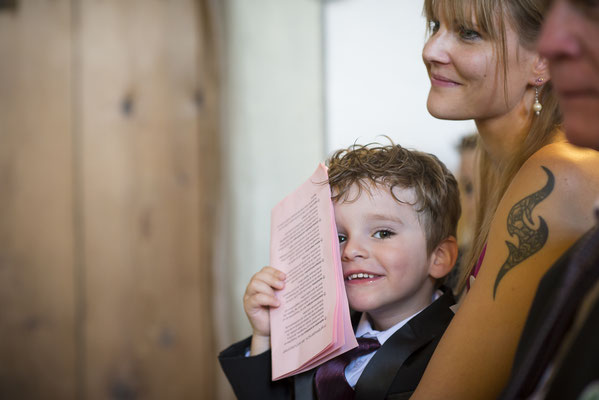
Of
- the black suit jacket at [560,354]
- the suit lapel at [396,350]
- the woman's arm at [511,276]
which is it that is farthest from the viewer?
the suit lapel at [396,350]

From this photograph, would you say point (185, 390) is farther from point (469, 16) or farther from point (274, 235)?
point (469, 16)

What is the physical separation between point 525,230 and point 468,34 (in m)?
0.45

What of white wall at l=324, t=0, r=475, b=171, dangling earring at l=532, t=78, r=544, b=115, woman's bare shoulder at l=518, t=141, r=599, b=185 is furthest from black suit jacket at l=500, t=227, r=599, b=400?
white wall at l=324, t=0, r=475, b=171

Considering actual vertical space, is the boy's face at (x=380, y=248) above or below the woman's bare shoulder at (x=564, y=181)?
below

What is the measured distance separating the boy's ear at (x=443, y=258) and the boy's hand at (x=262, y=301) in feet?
1.05

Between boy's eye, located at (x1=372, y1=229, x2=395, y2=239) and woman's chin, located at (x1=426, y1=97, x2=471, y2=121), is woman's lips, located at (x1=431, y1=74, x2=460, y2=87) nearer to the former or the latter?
woman's chin, located at (x1=426, y1=97, x2=471, y2=121)

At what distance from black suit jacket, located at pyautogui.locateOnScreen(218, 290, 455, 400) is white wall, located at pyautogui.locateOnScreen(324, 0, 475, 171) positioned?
1.48 m

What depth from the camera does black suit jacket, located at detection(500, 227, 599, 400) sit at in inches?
22.4

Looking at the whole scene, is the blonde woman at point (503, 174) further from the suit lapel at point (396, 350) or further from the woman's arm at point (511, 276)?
the suit lapel at point (396, 350)

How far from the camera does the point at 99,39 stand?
9.36ft

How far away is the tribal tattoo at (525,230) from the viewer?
→ 0.95 metres

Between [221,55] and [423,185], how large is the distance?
1667 mm

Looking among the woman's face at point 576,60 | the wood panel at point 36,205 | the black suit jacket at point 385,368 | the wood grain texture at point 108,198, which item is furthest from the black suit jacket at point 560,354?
the wood panel at point 36,205

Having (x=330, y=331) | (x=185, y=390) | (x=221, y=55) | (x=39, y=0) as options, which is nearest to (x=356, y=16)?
(x=221, y=55)
